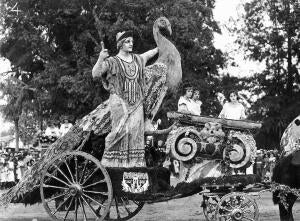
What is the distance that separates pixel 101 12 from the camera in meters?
29.1

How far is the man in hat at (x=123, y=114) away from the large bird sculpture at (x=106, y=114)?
21cm

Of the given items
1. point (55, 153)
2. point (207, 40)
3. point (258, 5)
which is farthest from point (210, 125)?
point (258, 5)

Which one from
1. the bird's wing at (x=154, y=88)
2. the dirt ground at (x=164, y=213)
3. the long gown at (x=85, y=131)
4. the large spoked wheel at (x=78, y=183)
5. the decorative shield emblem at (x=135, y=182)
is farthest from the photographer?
the dirt ground at (x=164, y=213)

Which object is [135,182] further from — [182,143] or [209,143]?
[209,143]

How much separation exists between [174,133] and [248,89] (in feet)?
88.1

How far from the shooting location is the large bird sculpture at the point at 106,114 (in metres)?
8.79

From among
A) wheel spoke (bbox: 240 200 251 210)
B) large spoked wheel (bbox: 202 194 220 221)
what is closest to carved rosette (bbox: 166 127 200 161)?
large spoked wheel (bbox: 202 194 220 221)

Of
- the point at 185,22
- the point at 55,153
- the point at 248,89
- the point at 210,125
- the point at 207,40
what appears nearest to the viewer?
the point at 210,125

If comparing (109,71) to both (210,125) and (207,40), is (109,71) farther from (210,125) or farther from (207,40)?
(207,40)

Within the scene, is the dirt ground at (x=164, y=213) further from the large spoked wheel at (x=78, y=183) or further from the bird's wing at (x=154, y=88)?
the bird's wing at (x=154, y=88)

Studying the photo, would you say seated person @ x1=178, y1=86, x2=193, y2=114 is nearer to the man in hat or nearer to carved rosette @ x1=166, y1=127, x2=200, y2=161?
the man in hat

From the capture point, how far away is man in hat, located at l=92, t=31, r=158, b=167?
8641 millimetres

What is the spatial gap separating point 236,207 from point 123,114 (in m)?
1.89

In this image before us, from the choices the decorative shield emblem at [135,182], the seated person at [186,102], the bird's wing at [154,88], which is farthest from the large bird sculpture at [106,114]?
the decorative shield emblem at [135,182]
